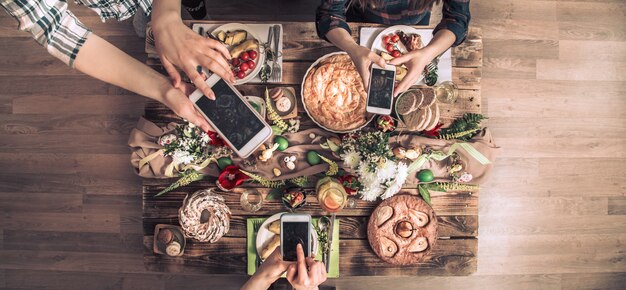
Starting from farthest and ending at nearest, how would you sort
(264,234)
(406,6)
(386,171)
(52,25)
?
(264,234) → (406,6) → (386,171) → (52,25)

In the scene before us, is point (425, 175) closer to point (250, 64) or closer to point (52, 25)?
point (250, 64)

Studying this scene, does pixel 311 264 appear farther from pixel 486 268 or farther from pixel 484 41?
pixel 484 41

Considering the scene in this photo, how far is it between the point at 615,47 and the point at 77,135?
4.27m

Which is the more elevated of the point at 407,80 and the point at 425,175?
the point at 407,80

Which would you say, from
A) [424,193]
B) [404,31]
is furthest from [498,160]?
[404,31]

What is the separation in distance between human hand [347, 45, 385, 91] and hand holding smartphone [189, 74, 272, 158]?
505mm

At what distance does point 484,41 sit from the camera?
2805 millimetres

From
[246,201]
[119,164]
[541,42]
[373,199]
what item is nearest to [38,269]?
[119,164]

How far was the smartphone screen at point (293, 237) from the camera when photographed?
1.60 metres

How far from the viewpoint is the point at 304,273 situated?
5.01ft

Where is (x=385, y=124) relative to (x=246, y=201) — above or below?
above

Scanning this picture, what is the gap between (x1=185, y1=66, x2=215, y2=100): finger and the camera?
1.43m

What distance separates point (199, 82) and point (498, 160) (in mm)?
2338

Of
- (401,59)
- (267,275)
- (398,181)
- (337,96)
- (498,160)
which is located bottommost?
(498,160)
